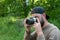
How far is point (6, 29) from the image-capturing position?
9.34 meters

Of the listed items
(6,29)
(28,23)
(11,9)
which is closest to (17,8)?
(11,9)

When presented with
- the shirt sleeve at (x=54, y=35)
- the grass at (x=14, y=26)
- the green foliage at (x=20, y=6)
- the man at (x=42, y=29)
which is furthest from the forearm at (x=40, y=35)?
the green foliage at (x=20, y=6)

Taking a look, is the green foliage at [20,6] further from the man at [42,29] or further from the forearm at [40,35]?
the forearm at [40,35]

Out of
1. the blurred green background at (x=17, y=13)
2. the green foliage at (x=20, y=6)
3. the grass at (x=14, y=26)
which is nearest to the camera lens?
the grass at (x=14, y=26)

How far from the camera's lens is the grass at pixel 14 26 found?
8.49 m

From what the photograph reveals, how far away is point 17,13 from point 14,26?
0.74 m

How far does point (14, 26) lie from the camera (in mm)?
9445

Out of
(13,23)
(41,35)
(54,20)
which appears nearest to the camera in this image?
(41,35)

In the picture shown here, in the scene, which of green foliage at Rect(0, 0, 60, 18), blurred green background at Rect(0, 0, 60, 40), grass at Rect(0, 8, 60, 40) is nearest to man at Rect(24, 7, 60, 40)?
grass at Rect(0, 8, 60, 40)

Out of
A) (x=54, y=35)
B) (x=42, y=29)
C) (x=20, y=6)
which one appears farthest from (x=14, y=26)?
(x=54, y=35)

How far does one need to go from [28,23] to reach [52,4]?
231 inches

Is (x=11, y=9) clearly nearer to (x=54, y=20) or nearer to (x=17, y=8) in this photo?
(x=17, y=8)

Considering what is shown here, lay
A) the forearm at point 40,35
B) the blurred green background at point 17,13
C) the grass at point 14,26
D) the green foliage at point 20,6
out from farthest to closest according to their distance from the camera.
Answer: the green foliage at point 20,6
the blurred green background at point 17,13
the grass at point 14,26
the forearm at point 40,35

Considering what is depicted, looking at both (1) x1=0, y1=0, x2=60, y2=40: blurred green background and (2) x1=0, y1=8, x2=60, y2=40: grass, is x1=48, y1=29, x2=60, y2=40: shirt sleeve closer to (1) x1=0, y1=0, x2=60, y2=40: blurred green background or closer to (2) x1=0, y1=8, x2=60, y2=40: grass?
(2) x1=0, y1=8, x2=60, y2=40: grass
